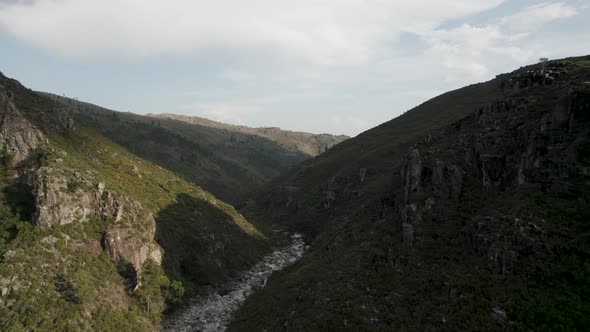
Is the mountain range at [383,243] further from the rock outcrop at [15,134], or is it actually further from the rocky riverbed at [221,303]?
the rocky riverbed at [221,303]

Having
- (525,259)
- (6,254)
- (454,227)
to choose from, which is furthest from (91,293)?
(525,259)

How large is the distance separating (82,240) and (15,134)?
88.4 feet

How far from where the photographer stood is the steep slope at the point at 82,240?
54.0 m

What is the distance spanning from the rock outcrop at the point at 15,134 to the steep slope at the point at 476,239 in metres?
52.9

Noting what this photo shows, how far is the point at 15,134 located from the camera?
70625 millimetres

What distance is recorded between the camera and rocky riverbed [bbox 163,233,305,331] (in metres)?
63.4

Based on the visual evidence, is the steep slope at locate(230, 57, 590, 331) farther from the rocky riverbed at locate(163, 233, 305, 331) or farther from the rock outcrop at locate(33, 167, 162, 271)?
the rock outcrop at locate(33, 167, 162, 271)

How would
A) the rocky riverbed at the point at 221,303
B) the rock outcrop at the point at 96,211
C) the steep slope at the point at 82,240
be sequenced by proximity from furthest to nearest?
the rocky riverbed at the point at 221,303 → the rock outcrop at the point at 96,211 → the steep slope at the point at 82,240

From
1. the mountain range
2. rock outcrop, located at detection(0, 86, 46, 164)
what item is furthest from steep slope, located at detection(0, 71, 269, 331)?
the mountain range

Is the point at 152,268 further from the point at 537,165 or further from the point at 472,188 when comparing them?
the point at 537,165

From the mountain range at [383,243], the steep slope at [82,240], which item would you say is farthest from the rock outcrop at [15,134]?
the mountain range at [383,243]

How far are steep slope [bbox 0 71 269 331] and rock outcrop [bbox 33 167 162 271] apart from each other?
17 centimetres

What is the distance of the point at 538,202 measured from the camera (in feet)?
153

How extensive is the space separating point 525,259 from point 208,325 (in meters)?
50.6
